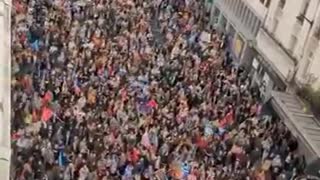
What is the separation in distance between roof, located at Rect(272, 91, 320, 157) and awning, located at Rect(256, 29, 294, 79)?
1.57 m

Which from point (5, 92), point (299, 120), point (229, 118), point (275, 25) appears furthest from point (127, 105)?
point (275, 25)

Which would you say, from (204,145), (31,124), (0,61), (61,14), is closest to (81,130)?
(31,124)

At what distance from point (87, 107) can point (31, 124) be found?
258cm

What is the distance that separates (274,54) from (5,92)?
17137 mm

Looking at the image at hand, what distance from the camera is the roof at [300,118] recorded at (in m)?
26.4

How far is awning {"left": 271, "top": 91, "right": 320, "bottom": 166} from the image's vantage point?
1025 inches

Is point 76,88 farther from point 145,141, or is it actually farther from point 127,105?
point 145,141

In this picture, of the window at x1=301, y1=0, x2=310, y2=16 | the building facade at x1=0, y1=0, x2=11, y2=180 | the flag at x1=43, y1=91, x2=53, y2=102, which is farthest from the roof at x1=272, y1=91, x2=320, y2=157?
the building facade at x1=0, y1=0, x2=11, y2=180

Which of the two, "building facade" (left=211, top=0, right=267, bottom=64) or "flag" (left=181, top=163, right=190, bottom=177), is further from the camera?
"building facade" (left=211, top=0, right=267, bottom=64)

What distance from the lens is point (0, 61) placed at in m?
18.6

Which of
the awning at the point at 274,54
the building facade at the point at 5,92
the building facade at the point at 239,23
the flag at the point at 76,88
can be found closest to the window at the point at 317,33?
the awning at the point at 274,54

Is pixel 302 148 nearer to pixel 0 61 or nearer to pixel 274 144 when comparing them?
pixel 274 144

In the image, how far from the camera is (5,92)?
693 inches

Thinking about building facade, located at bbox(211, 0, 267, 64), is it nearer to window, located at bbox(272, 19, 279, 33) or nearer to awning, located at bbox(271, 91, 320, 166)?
window, located at bbox(272, 19, 279, 33)
